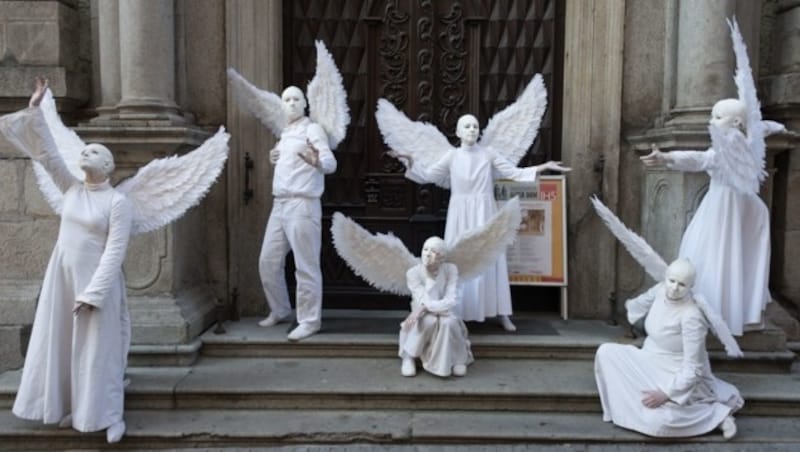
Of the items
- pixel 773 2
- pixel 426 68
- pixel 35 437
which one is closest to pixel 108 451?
pixel 35 437

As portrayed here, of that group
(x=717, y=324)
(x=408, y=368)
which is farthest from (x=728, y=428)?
(x=408, y=368)

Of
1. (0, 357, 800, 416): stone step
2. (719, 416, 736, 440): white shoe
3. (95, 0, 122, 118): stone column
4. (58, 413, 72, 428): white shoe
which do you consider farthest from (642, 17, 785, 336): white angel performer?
(95, 0, 122, 118): stone column

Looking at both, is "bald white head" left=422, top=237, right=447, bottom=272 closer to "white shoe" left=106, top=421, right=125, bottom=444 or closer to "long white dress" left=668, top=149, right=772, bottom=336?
"long white dress" left=668, top=149, right=772, bottom=336

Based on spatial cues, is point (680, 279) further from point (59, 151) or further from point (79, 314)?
point (59, 151)

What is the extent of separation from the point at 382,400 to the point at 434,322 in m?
0.67

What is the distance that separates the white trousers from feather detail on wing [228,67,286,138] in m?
0.71

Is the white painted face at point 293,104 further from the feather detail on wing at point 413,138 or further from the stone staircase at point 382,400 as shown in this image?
the stone staircase at point 382,400

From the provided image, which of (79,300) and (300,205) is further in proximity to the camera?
(300,205)

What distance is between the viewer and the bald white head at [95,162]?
13.8ft

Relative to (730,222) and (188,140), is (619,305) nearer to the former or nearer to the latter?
(730,222)

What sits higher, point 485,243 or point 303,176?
point 303,176

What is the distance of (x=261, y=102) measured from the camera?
19.5 ft

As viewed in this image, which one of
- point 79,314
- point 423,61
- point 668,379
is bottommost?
point 668,379

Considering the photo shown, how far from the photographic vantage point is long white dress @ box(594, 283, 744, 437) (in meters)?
4.32
